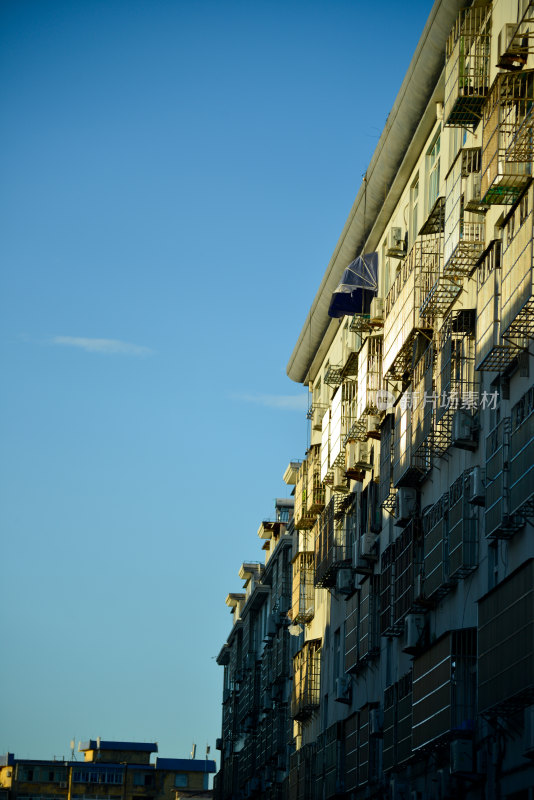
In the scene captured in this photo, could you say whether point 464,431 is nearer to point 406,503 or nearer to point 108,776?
point 406,503

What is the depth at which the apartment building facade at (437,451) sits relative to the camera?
2220cm

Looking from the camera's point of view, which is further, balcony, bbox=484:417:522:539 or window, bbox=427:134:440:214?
window, bbox=427:134:440:214

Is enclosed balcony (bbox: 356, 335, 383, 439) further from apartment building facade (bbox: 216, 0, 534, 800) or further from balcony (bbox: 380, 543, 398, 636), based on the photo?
balcony (bbox: 380, 543, 398, 636)

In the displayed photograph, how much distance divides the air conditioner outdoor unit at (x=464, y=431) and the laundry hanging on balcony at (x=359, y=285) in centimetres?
1335

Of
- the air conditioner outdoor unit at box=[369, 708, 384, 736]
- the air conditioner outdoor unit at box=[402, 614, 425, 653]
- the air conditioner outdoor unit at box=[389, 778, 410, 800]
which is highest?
the air conditioner outdoor unit at box=[402, 614, 425, 653]

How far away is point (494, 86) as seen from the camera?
79.3 ft

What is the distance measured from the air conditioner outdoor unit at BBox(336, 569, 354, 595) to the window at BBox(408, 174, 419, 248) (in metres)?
10.5

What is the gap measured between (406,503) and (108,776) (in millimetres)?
105026

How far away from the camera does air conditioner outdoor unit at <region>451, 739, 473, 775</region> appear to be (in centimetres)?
2370

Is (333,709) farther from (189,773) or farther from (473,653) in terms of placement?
(189,773)

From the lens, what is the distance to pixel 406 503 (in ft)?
103

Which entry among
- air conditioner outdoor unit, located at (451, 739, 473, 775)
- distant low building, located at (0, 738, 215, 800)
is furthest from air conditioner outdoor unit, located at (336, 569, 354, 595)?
distant low building, located at (0, 738, 215, 800)

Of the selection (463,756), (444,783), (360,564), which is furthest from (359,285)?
(463,756)

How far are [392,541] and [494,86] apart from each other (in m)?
13.7
